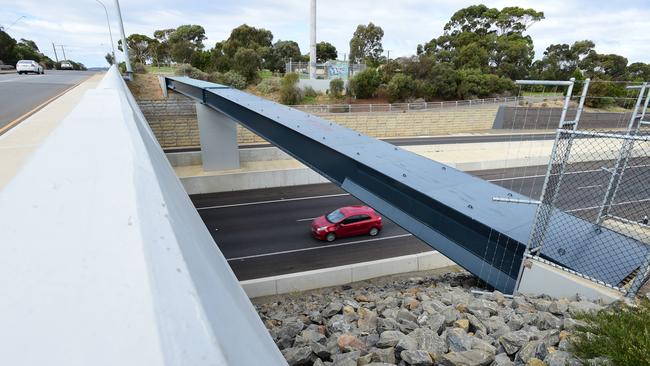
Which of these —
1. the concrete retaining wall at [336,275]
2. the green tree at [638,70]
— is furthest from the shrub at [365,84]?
the green tree at [638,70]

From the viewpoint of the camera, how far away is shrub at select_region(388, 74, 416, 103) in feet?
139

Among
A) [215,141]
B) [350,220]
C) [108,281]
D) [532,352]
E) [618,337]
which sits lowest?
[350,220]

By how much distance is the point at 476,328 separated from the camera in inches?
160

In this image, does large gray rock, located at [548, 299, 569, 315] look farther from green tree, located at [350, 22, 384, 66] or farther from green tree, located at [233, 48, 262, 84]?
green tree, located at [350, 22, 384, 66]

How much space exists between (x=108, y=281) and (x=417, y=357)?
3.22 m

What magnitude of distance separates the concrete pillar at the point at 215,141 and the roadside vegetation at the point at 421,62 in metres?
18.5

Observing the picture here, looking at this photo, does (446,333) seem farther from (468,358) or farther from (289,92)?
(289,92)

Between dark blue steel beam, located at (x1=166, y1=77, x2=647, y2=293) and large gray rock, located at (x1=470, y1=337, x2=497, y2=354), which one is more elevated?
dark blue steel beam, located at (x1=166, y1=77, x2=647, y2=293)

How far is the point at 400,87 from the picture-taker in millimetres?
42562

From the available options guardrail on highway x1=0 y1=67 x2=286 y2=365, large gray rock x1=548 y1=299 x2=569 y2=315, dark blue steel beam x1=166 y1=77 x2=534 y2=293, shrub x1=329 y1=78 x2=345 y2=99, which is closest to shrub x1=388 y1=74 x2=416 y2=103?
shrub x1=329 y1=78 x2=345 y2=99

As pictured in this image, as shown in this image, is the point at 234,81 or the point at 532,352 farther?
the point at 234,81

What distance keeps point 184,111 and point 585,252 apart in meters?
26.6

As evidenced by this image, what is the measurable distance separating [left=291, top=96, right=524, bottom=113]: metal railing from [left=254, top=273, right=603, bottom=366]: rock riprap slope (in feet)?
95.3

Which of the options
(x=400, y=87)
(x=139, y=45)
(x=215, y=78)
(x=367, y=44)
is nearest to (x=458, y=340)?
(x=215, y=78)
